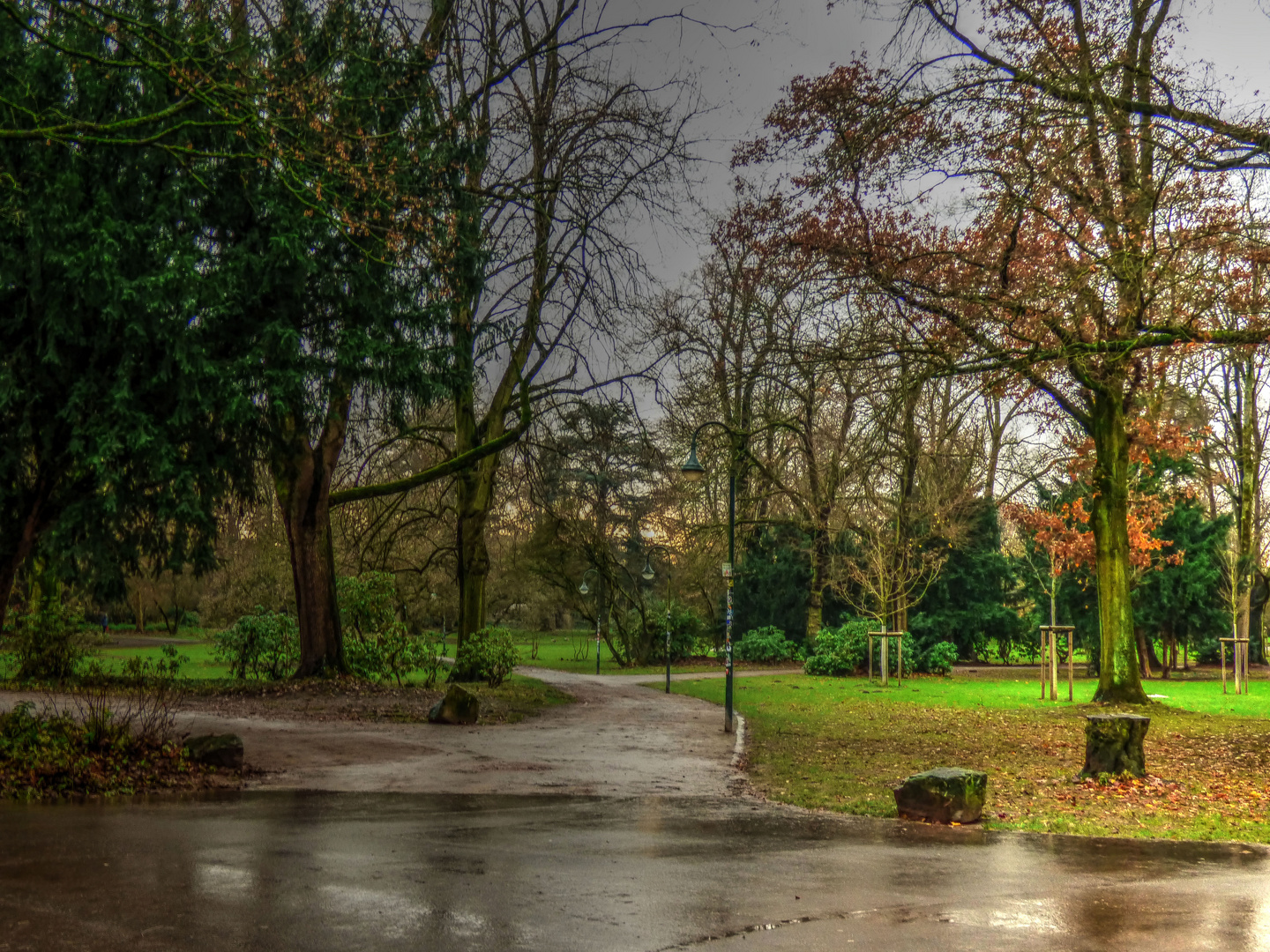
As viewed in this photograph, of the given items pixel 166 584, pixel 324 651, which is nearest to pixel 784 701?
pixel 324 651

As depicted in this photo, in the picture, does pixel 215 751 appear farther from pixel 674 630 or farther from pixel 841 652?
pixel 674 630

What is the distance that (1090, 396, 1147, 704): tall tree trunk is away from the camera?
70.7 ft

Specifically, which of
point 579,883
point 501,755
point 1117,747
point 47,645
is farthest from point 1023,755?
point 47,645

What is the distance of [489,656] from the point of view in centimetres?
2500

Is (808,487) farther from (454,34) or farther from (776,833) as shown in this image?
(776,833)

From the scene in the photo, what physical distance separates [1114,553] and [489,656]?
1358cm

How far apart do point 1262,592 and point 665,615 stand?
2112 cm

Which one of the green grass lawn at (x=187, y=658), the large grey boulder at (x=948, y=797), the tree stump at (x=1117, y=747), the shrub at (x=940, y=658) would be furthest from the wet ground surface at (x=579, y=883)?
the shrub at (x=940, y=658)

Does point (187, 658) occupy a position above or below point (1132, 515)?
below

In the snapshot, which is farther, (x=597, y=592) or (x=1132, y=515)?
(x=597, y=592)

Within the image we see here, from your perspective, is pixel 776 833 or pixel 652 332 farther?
pixel 652 332

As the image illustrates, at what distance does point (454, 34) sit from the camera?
65.1ft

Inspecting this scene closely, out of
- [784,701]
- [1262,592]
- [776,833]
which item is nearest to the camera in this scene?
[776,833]

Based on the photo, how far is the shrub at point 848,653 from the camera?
36.0m
